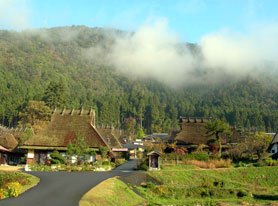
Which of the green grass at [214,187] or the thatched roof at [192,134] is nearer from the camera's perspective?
the green grass at [214,187]

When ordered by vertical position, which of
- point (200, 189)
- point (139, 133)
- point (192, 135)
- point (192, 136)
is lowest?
point (200, 189)

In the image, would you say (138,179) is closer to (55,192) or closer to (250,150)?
(55,192)

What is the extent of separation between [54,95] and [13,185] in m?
76.0

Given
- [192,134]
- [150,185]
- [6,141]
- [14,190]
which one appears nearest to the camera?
[14,190]

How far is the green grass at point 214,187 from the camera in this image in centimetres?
2567

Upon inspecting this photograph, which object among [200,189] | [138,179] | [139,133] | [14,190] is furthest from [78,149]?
[139,133]

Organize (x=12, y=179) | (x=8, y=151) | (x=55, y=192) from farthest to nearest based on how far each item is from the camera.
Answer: (x=8, y=151) < (x=12, y=179) < (x=55, y=192)

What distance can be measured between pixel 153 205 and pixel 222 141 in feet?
108

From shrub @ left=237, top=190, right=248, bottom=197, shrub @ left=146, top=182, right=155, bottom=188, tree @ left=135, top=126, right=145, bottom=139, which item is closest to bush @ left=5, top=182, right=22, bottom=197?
shrub @ left=146, top=182, right=155, bottom=188

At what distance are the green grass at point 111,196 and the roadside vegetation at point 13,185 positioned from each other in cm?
437

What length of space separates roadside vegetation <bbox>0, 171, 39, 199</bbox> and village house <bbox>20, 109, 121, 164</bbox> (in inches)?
595

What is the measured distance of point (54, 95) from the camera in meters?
92.7

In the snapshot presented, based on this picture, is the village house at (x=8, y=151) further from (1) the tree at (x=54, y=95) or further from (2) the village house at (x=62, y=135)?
(1) the tree at (x=54, y=95)

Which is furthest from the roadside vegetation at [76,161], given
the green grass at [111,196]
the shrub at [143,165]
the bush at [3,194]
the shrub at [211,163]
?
the bush at [3,194]
